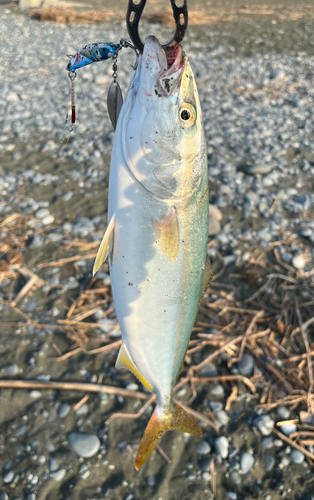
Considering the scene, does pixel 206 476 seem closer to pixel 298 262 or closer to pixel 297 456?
pixel 297 456

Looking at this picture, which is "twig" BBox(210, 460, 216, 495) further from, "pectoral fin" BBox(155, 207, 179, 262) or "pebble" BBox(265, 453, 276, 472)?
"pectoral fin" BBox(155, 207, 179, 262)

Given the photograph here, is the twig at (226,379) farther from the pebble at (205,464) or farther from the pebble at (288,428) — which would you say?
the pebble at (205,464)

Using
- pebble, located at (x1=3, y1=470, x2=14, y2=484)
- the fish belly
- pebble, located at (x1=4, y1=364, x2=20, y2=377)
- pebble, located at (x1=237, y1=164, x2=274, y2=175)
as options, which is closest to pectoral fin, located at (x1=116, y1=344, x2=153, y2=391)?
the fish belly

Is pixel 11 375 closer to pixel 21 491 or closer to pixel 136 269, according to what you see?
pixel 21 491

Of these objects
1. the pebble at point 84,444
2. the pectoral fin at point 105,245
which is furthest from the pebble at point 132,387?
the pectoral fin at point 105,245

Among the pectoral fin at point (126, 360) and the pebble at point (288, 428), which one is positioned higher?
the pectoral fin at point (126, 360)

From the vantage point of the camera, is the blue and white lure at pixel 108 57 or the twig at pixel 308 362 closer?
the blue and white lure at pixel 108 57
